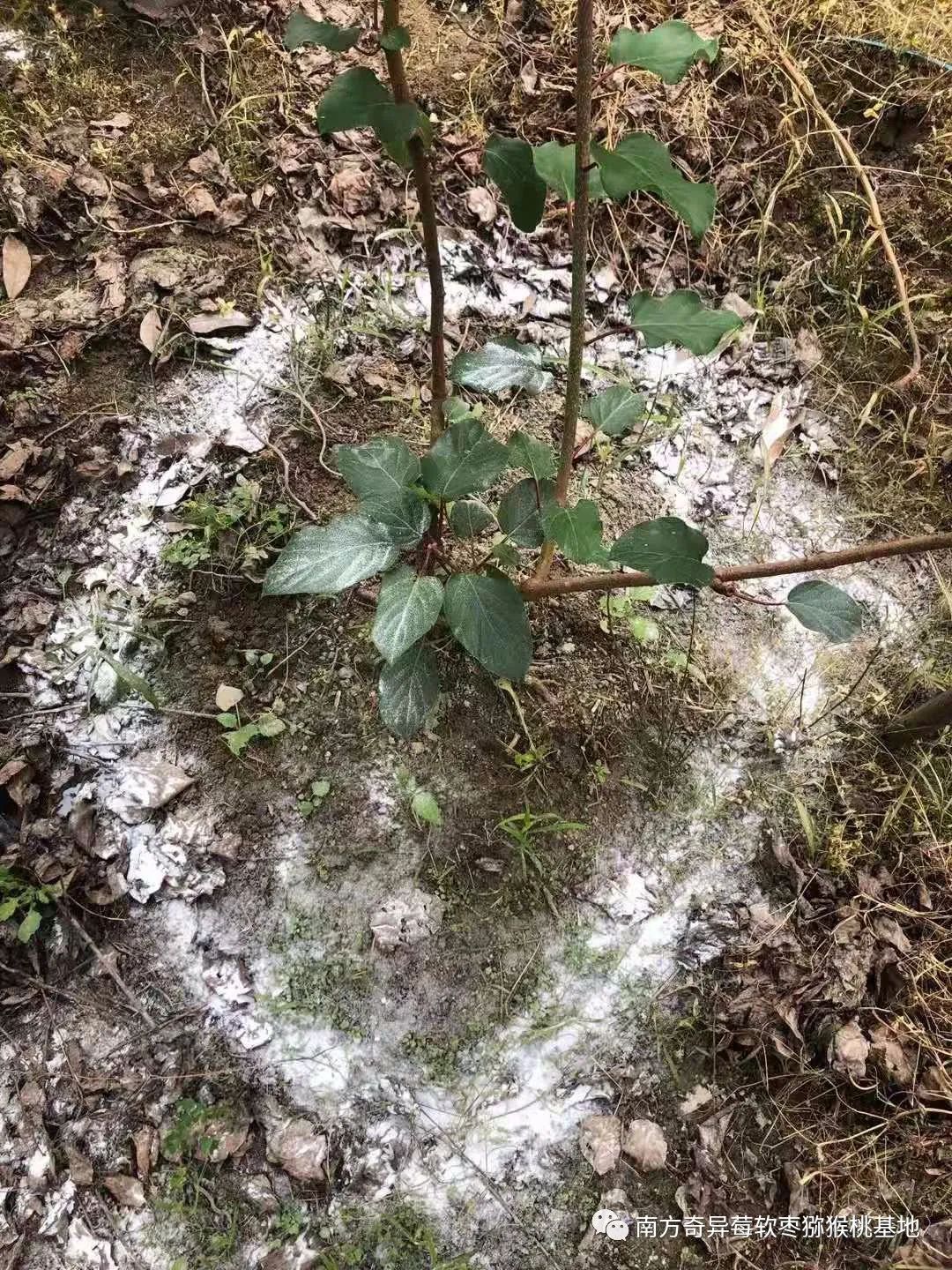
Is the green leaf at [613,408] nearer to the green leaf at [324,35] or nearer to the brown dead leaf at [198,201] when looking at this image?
the green leaf at [324,35]

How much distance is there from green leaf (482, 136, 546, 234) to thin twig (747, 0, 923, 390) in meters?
1.27

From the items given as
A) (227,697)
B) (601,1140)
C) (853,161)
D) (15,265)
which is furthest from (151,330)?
(601,1140)

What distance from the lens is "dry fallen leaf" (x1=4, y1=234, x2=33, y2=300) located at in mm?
1995

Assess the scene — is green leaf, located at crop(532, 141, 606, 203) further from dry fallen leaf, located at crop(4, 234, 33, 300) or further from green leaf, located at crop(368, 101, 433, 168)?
dry fallen leaf, located at crop(4, 234, 33, 300)

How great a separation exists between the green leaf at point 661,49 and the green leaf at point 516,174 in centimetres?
18

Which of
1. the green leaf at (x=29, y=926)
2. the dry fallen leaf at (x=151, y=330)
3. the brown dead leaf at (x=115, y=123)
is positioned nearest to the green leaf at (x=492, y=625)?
the green leaf at (x=29, y=926)

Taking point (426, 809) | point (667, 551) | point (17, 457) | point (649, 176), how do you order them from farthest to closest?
point (17, 457), point (426, 809), point (667, 551), point (649, 176)

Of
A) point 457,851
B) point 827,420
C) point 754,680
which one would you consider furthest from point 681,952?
point 827,420

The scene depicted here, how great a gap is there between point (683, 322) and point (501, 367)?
352 mm

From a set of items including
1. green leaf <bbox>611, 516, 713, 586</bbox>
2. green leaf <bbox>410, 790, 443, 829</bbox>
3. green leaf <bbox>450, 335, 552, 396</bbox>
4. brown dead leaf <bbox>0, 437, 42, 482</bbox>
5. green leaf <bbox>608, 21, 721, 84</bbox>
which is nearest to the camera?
green leaf <bbox>608, 21, 721, 84</bbox>

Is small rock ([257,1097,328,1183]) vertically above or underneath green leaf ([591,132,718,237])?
underneath

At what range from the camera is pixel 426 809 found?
1722 millimetres

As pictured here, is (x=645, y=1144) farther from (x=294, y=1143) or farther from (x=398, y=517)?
(x=398, y=517)

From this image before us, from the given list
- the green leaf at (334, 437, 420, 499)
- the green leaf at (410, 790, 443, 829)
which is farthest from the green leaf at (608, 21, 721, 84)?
the green leaf at (410, 790, 443, 829)
